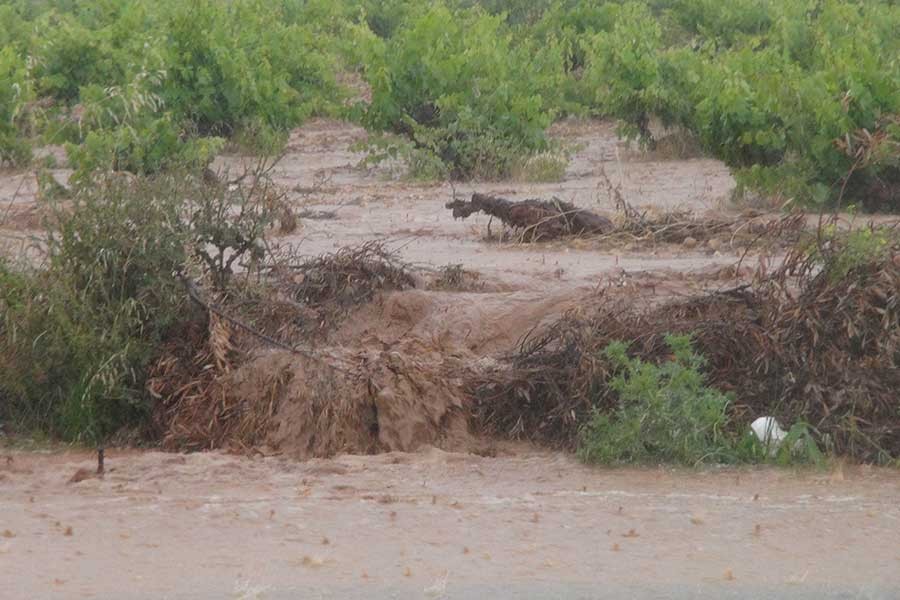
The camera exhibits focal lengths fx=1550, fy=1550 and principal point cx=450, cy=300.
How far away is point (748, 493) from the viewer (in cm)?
642

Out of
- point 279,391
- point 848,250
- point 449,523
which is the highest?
point 848,250

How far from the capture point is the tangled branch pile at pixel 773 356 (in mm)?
7082

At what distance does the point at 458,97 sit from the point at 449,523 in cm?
961

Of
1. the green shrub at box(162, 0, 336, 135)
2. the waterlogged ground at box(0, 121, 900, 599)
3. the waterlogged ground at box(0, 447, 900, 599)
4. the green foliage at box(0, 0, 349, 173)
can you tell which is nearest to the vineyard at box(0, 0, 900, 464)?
the waterlogged ground at box(0, 121, 900, 599)

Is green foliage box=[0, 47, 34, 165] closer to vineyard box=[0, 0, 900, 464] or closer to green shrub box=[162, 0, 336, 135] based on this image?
green shrub box=[162, 0, 336, 135]

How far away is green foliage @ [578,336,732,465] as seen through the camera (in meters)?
6.83

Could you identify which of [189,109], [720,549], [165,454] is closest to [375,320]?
[165,454]

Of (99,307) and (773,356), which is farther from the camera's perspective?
(99,307)

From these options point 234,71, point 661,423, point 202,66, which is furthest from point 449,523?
point 202,66

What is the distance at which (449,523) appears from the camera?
19.2ft

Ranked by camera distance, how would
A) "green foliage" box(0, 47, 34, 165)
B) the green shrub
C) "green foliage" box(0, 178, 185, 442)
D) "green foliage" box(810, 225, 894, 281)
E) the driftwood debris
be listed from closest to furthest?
"green foliage" box(810, 225, 894, 281) → "green foliage" box(0, 178, 185, 442) → the driftwood debris → "green foliage" box(0, 47, 34, 165) → the green shrub

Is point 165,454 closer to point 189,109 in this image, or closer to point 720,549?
point 720,549

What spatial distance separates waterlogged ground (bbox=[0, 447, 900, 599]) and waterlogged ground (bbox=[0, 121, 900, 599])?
0.01 m

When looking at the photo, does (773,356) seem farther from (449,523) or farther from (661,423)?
(449,523)
